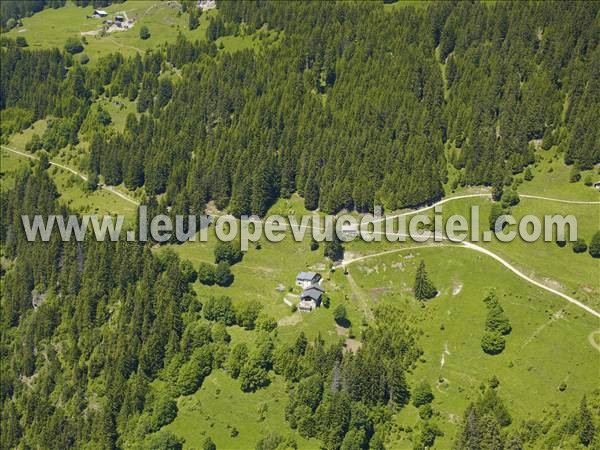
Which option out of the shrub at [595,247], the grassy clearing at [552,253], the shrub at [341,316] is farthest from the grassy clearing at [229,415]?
the shrub at [595,247]

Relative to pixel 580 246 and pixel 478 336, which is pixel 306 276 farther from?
pixel 580 246

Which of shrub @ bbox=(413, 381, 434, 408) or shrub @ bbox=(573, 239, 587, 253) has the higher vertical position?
shrub @ bbox=(573, 239, 587, 253)

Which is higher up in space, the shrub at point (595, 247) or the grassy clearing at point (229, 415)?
the shrub at point (595, 247)

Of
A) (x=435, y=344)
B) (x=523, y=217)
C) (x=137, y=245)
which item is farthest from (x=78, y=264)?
(x=523, y=217)

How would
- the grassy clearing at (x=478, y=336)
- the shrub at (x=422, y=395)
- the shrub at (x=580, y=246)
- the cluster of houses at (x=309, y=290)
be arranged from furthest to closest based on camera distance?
the cluster of houses at (x=309, y=290)
the shrub at (x=580, y=246)
the shrub at (x=422, y=395)
the grassy clearing at (x=478, y=336)

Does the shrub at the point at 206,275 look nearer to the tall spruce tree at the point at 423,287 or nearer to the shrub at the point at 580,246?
the tall spruce tree at the point at 423,287

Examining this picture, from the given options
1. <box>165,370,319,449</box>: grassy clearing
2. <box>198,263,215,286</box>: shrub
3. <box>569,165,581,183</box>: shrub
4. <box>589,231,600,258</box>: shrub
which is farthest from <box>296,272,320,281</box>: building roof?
<box>569,165,581,183</box>: shrub

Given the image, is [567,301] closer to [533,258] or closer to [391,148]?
[533,258]

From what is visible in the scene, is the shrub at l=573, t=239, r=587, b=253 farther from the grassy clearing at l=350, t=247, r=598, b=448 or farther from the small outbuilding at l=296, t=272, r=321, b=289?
the small outbuilding at l=296, t=272, r=321, b=289
